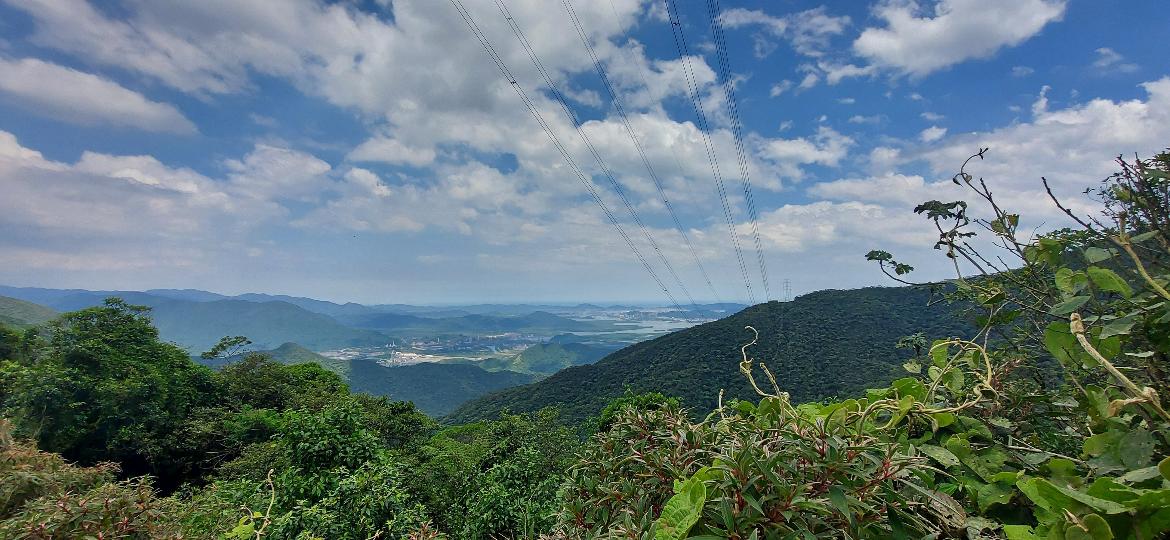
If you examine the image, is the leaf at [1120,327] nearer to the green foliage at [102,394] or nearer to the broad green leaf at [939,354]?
the broad green leaf at [939,354]

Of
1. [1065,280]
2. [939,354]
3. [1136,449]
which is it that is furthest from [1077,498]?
[1065,280]

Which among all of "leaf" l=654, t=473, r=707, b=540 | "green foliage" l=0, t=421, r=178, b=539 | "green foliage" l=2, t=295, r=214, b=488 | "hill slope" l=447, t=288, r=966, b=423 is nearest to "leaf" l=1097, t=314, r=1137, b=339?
"leaf" l=654, t=473, r=707, b=540

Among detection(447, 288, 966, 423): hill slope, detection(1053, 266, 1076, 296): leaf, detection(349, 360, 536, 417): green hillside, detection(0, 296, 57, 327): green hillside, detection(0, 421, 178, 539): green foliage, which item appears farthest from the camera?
detection(349, 360, 536, 417): green hillside

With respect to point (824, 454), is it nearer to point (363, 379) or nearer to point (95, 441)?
point (95, 441)

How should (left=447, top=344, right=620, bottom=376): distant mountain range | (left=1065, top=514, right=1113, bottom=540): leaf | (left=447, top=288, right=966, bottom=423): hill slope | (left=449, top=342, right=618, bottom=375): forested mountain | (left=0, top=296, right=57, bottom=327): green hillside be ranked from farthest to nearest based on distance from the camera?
(left=449, top=342, right=618, bottom=375): forested mountain → (left=447, top=344, right=620, bottom=376): distant mountain range → (left=0, top=296, right=57, bottom=327): green hillside → (left=447, top=288, right=966, bottom=423): hill slope → (left=1065, top=514, right=1113, bottom=540): leaf

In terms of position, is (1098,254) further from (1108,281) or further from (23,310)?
(23,310)

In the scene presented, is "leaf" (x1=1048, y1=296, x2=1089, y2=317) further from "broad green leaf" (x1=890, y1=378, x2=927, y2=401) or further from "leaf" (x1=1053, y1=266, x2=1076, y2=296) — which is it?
"broad green leaf" (x1=890, y1=378, x2=927, y2=401)
